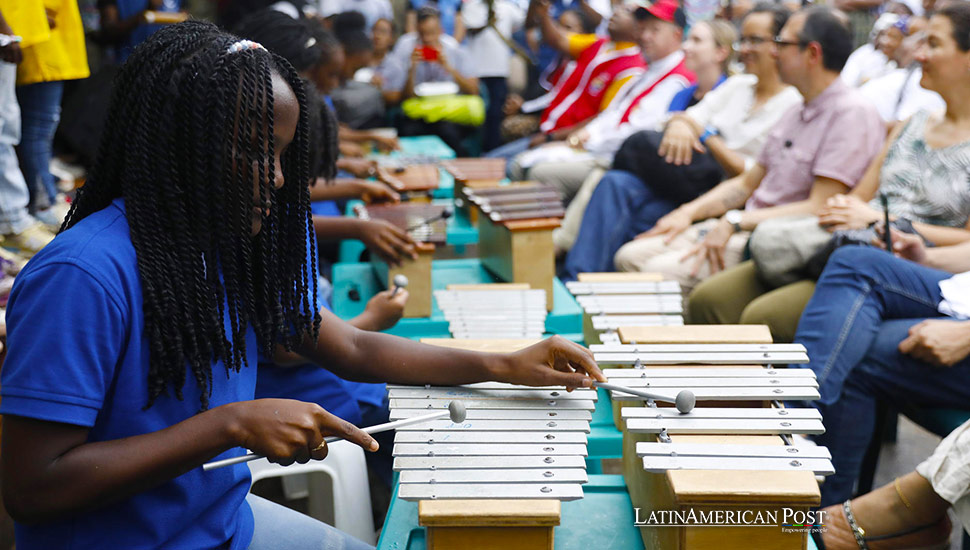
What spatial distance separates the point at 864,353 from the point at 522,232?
4.19 ft

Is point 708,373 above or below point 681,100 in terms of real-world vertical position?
above

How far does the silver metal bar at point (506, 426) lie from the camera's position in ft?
6.30

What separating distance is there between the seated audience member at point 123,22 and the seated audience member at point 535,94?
3.09 meters

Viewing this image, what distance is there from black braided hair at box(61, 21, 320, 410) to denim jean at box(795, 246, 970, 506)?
202 centimetres

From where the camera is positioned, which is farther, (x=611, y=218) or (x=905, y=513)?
(x=611, y=218)

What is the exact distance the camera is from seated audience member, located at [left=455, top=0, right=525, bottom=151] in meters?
9.14

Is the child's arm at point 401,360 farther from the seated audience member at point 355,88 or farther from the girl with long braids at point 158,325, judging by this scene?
the seated audience member at point 355,88

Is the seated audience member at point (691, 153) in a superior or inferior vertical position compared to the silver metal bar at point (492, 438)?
inferior

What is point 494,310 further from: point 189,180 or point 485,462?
point 189,180

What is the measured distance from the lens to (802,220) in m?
3.60

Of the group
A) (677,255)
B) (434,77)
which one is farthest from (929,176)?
(434,77)

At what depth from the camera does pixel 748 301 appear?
12.5 ft

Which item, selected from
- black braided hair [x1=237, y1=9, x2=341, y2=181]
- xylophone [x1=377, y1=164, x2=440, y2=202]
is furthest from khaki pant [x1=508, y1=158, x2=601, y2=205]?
black braided hair [x1=237, y1=9, x2=341, y2=181]

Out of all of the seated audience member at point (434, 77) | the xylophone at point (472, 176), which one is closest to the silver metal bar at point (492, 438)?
the xylophone at point (472, 176)
